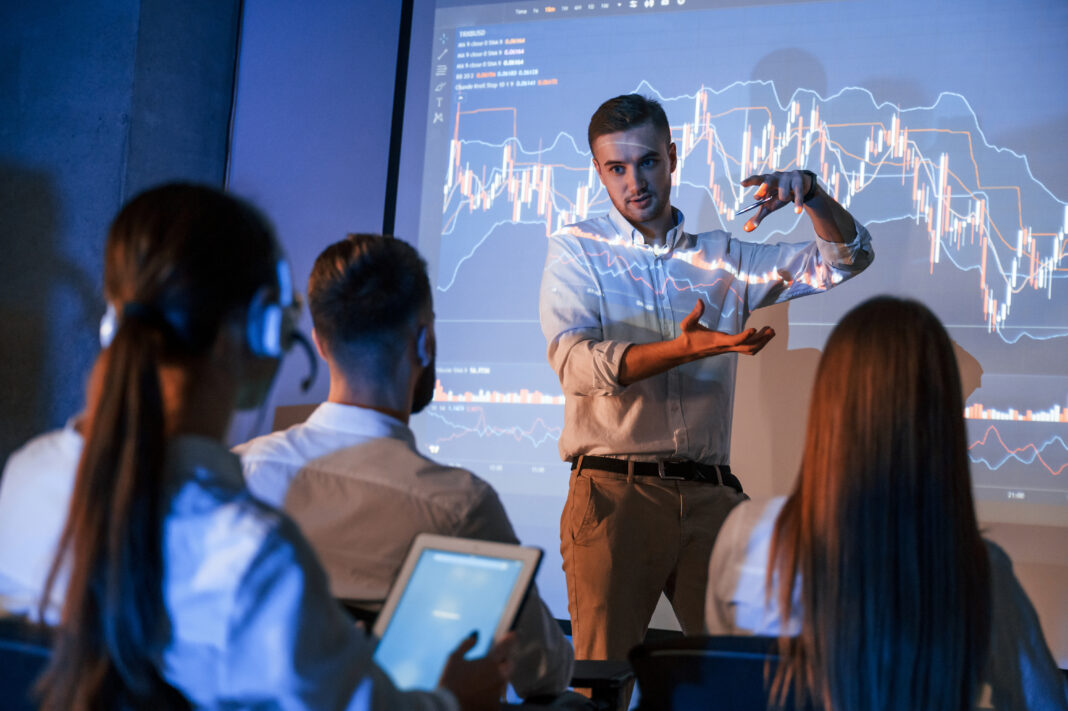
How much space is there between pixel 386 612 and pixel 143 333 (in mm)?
503

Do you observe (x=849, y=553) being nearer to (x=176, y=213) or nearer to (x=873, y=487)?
(x=873, y=487)

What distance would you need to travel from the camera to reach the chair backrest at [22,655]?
90cm

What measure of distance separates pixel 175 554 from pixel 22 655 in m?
0.25

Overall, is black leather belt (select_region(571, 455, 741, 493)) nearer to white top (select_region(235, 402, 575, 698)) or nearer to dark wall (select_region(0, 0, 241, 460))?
white top (select_region(235, 402, 575, 698))

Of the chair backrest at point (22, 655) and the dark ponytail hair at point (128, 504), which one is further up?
the dark ponytail hair at point (128, 504)

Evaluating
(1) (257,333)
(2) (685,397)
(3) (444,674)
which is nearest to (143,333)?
(1) (257,333)

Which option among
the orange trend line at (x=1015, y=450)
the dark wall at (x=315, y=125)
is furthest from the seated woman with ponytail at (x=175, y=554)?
the dark wall at (x=315, y=125)

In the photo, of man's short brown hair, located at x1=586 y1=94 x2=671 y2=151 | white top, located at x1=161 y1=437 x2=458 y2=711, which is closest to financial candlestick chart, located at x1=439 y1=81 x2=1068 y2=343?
man's short brown hair, located at x1=586 y1=94 x2=671 y2=151

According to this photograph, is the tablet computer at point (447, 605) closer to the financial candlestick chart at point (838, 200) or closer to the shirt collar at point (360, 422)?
the shirt collar at point (360, 422)

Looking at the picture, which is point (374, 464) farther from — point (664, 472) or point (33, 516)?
point (664, 472)

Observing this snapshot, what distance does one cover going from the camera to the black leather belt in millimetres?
2438

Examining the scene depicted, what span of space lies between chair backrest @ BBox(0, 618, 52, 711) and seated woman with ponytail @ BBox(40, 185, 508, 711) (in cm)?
4

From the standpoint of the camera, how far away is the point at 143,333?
831 mm

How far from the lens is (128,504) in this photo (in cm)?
79
